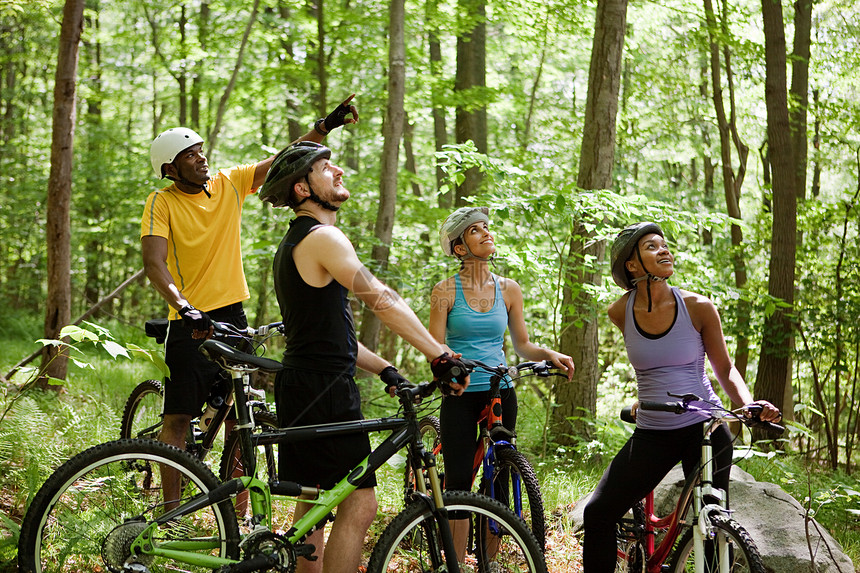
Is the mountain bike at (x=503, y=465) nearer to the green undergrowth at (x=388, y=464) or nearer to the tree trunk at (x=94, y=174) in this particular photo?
the green undergrowth at (x=388, y=464)

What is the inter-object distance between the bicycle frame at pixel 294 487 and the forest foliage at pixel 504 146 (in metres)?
2.94

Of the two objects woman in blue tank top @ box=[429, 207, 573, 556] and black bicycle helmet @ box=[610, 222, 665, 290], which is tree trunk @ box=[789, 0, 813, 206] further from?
black bicycle helmet @ box=[610, 222, 665, 290]

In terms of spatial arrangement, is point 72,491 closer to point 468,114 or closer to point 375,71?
point 468,114

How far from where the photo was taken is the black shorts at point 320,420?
2.84 m

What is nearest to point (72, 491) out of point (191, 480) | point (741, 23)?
point (191, 480)

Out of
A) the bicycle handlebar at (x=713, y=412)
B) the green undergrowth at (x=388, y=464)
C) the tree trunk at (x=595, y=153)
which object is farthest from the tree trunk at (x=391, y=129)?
the bicycle handlebar at (x=713, y=412)

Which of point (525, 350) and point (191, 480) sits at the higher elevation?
point (525, 350)

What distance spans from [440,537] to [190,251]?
2.17m

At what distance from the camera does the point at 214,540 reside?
110 inches

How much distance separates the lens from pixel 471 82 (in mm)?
10703

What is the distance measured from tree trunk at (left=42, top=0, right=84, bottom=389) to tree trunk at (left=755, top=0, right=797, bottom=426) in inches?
322

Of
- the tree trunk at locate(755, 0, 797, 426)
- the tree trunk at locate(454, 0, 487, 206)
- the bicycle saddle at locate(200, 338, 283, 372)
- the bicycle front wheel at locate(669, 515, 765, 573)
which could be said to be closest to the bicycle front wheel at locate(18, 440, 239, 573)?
the bicycle saddle at locate(200, 338, 283, 372)

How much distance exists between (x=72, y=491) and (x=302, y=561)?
36.0 inches

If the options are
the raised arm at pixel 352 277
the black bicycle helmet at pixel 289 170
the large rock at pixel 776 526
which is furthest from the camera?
the large rock at pixel 776 526
